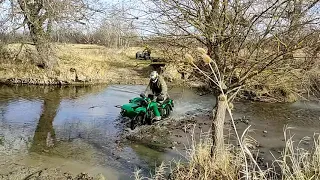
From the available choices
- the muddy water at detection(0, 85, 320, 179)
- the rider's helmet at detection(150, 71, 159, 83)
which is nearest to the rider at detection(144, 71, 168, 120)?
the rider's helmet at detection(150, 71, 159, 83)

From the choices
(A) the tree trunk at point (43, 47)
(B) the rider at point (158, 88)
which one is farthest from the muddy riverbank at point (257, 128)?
(A) the tree trunk at point (43, 47)

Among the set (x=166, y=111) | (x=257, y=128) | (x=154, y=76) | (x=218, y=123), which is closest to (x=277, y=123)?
(x=257, y=128)

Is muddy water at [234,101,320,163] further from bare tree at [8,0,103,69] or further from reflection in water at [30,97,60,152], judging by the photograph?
bare tree at [8,0,103,69]

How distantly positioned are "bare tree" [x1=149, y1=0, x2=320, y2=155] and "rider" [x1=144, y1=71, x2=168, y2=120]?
Answer: 14.3 ft

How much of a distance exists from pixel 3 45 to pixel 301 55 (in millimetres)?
16742

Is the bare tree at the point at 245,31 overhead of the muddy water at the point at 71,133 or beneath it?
overhead

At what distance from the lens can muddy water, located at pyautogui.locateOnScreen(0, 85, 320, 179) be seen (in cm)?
705

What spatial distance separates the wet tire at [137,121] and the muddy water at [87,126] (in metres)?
0.33

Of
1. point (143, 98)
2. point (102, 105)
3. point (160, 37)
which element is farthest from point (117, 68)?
point (160, 37)

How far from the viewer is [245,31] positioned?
4719 mm

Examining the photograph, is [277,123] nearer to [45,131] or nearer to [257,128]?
[257,128]

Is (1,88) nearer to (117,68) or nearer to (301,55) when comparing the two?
(117,68)

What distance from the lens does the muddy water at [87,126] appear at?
7.05 m

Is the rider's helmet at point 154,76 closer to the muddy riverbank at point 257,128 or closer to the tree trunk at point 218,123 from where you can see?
the muddy riverbank at point 257,128
